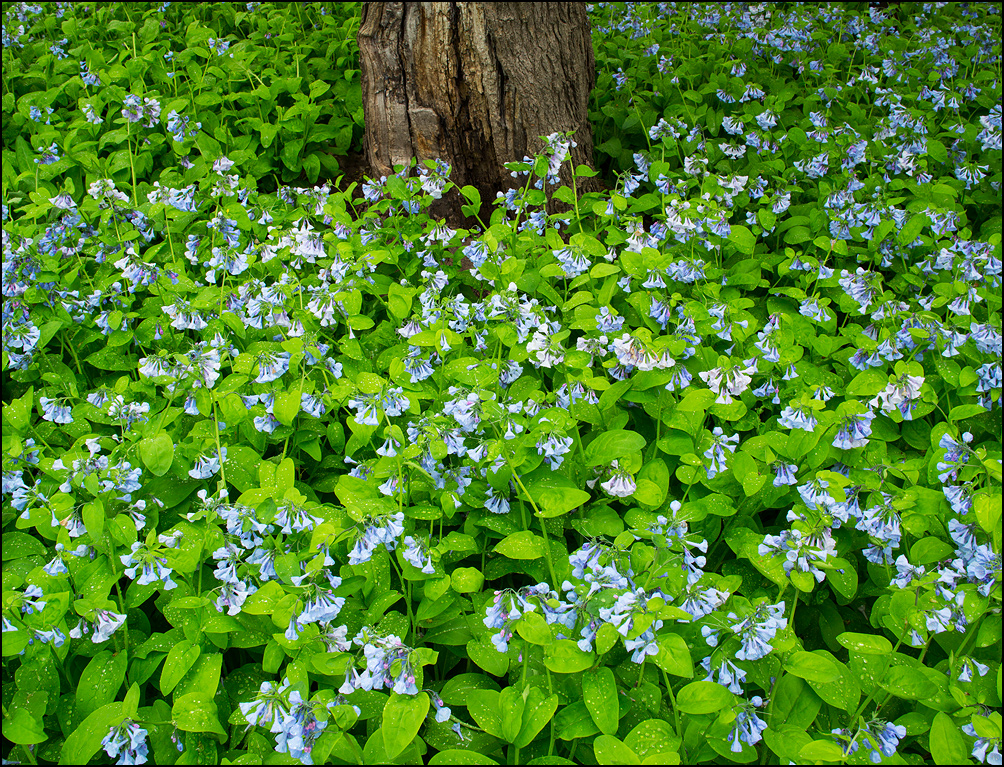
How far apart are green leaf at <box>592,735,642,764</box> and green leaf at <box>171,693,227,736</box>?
2.70ft

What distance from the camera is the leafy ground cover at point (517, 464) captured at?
5.12ft

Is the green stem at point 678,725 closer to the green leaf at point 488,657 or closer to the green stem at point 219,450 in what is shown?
the green leaf at point 488,657

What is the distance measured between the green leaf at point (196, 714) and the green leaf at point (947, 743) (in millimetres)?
1524

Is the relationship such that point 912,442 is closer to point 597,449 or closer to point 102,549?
point 597,449

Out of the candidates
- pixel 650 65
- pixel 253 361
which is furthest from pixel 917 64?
pixel 253 361

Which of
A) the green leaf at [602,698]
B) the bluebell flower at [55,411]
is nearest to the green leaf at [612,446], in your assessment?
the green leaf at [602,698]

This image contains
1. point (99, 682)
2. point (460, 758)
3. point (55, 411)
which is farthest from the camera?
point (55, 411)

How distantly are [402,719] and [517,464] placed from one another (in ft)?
2.32

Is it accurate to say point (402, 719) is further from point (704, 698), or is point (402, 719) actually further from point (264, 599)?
point (704, 698)

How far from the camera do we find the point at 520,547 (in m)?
1.77

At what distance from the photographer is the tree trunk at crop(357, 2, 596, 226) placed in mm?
3309

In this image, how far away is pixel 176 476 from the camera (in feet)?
7.13

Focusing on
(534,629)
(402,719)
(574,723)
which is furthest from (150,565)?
(574,723)

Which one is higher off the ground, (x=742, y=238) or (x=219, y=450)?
(x=742, y=238)
